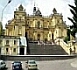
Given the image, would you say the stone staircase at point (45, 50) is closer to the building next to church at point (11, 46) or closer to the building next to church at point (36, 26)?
the building next to church at point (11, 46)

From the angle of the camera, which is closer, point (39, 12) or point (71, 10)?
point (71, 10)

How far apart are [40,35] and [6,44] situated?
28.9m

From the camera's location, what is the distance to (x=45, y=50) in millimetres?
65125

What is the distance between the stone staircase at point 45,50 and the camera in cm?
6271

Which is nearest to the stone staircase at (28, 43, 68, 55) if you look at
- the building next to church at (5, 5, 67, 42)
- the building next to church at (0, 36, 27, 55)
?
the building next to church at (0, 36, 27, 55)

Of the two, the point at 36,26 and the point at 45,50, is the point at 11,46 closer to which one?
the point at 45,50

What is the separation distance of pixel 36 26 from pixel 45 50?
3104 centimetres

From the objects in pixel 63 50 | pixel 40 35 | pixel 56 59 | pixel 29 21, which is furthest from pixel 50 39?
pixel 56 59

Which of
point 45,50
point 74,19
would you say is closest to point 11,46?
point 45,50

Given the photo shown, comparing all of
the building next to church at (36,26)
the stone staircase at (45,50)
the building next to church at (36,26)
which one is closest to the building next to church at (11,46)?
the stone staircase at (45,50)

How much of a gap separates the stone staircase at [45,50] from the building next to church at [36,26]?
20055mm

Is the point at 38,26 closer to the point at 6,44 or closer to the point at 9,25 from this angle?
the point at 9,25

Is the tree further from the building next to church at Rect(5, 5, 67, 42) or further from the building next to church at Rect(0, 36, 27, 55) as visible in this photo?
the building next to church at Rect(5, 5, 67, 42)

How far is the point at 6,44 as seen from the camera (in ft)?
218
